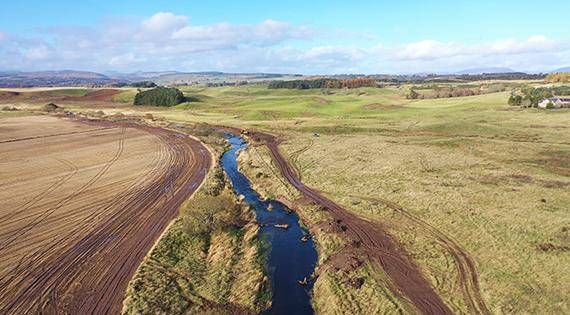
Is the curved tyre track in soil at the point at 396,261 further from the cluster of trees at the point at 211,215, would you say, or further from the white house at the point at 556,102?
the white house at the point at 556,102

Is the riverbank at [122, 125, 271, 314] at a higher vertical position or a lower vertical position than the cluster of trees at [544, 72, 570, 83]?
lower

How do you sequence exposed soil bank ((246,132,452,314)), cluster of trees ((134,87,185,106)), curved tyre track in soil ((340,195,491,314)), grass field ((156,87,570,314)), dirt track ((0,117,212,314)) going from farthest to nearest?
cluster of trees ((134,87,185,106)) < dirt track ((0,117,212,314)) < grass field ((156,87,570,314)) < exposed soil bank ((246,132,452,314)) < curved tyre track in soil ((340,195,491,314))

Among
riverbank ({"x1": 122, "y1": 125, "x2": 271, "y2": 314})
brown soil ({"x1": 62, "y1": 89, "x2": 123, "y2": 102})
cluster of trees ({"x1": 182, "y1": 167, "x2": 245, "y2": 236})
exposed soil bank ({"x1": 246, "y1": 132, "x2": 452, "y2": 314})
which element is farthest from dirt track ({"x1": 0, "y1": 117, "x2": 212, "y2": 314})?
brown soil ({"x1": 62, "y1": 89, "x2": 123, "y2": 102})

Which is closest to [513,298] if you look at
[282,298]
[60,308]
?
[282,298]

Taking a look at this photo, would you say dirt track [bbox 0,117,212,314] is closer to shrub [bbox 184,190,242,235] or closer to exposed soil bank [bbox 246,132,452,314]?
shrub [bbox 184,190,242,235]

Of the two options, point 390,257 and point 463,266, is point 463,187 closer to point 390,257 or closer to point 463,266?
point 463,266
